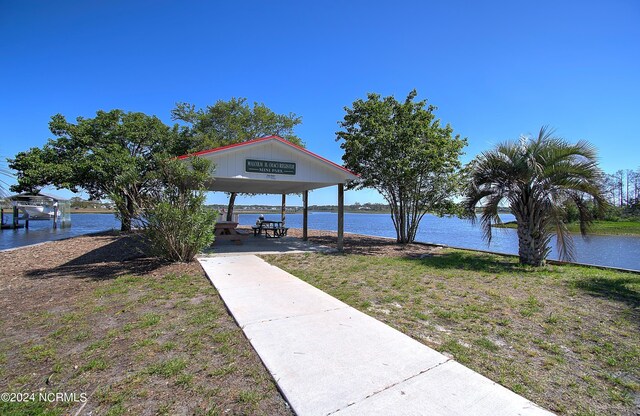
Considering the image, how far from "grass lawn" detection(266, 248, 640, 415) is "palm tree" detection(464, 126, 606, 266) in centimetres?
95

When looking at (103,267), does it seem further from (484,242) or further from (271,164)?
(484,242)

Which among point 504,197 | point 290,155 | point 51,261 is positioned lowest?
point 51,261

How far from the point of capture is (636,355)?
3.11m

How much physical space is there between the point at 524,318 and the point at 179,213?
269 inches

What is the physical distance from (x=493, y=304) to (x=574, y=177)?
5.43 meters

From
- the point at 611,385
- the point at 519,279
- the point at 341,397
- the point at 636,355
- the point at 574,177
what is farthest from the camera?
the point at 574,177

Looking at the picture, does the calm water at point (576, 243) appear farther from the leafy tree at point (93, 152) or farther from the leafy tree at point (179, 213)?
the leafy tree at point (93, 152)

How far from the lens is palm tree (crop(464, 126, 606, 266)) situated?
7734 millimetres

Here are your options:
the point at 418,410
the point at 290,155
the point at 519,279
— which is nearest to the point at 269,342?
the point at 418,410

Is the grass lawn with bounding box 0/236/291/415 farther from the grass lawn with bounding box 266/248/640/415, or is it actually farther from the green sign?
the green sign

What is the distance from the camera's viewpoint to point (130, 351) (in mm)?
3029

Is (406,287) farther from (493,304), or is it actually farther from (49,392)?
(49,392)

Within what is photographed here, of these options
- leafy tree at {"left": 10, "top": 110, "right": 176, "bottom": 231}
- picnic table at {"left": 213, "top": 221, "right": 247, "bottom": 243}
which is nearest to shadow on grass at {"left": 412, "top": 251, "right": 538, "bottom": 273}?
picnic table at {"left": 213, "top": 221, "right": 247, "bottom": 243}

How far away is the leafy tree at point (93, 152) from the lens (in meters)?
16.5
